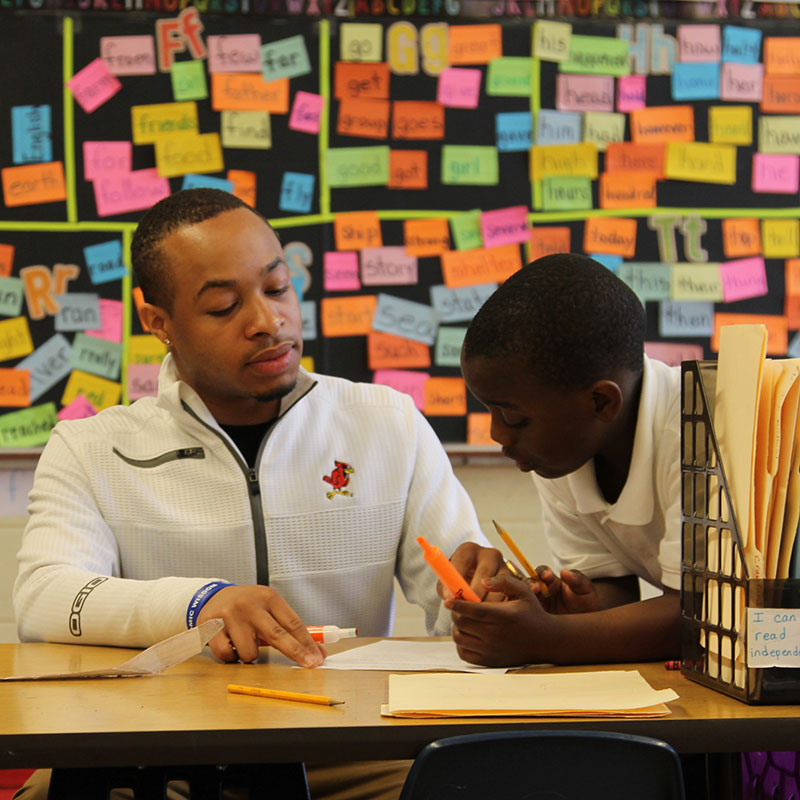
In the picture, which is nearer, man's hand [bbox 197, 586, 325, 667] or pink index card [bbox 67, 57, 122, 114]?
man's hand [bbox 197, 586, 325, 667]

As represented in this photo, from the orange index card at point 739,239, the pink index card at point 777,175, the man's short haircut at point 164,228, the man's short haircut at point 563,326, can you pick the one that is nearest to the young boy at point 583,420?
the man's short haircut at point 563,326

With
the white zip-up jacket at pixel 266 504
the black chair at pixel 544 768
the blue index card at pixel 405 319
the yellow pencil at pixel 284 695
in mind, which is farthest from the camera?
the blue index card at pixel 405 319

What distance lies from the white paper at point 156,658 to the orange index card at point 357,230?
180 centimetres

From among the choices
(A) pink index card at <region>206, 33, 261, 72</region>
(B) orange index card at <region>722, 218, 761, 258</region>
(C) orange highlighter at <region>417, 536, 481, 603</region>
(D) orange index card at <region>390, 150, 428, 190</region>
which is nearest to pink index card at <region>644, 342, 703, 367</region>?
(B) orange index card at <region>722, 218, 761, 258</region>

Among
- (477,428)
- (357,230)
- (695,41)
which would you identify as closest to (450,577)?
(477,428)

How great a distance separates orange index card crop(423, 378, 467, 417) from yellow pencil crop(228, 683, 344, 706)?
5.94 ft

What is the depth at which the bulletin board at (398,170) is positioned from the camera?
2840 millimetres

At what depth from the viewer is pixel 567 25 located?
2.94 meters

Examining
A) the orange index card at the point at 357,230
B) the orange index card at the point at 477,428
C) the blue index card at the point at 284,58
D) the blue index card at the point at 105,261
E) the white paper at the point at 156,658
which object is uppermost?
the blue index card at the point at 284,58

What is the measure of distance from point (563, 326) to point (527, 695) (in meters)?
0.48

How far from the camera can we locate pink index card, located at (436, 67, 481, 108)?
9.61 ft

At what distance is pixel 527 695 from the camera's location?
111 cm

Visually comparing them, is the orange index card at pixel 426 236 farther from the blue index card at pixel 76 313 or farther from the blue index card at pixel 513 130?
the blue index card at pixel 76 313

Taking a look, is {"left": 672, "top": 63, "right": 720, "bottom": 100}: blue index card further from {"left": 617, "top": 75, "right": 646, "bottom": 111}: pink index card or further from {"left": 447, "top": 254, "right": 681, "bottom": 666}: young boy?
{"left": 447, "top": 254, "right": 681, "bottom": 666}: young boy
